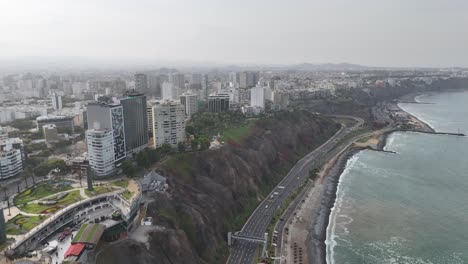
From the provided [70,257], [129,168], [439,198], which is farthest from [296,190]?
[70,257]

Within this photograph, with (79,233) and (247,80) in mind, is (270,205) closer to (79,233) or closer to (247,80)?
(79,233)

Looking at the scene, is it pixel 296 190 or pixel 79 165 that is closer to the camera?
pixel 79 165

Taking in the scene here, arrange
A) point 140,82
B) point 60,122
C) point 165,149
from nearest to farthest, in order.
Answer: point 165,149 < point 60,122 < point 140,82

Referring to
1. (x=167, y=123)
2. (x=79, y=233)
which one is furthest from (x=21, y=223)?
(x=167, y=123)

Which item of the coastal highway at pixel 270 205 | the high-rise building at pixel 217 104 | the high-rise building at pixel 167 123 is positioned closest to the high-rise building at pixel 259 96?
the high-rise building at pixel 217 104

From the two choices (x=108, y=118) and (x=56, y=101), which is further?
(x=56, y=101)

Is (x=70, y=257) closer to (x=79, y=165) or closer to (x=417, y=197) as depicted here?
(x=79, y=165)
